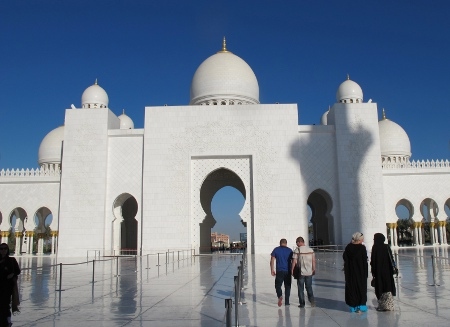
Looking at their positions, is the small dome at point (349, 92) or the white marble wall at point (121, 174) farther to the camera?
the small dome at point (349, 92)

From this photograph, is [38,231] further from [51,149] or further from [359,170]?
[359,170]

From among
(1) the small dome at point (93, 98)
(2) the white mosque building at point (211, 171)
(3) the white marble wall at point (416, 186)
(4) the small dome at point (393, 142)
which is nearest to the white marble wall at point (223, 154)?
(2) the white mosque building at point (211, 171)

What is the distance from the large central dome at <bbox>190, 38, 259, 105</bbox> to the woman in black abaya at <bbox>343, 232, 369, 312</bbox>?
18328 mm

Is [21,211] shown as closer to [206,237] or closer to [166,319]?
[206,237]

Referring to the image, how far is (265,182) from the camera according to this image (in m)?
19.7

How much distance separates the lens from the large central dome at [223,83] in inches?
913

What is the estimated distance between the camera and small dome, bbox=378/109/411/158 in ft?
88.7

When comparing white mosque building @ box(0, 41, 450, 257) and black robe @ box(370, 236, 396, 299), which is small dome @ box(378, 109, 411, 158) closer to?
white mosque building @ box(0, 41, 450, 257)

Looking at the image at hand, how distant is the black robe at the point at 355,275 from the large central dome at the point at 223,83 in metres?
18.4

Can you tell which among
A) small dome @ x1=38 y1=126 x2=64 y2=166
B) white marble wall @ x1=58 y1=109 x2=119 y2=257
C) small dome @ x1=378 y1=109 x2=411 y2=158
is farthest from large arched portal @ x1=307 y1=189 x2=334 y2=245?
small dome @ x1=38 y1=126 x2=64 y2=166

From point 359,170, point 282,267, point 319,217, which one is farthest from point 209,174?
point 282,267

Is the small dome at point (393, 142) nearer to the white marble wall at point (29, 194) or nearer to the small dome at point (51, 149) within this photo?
the white marble wall at point (29, 194)

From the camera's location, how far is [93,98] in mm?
23500

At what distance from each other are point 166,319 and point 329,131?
55.6 feet
